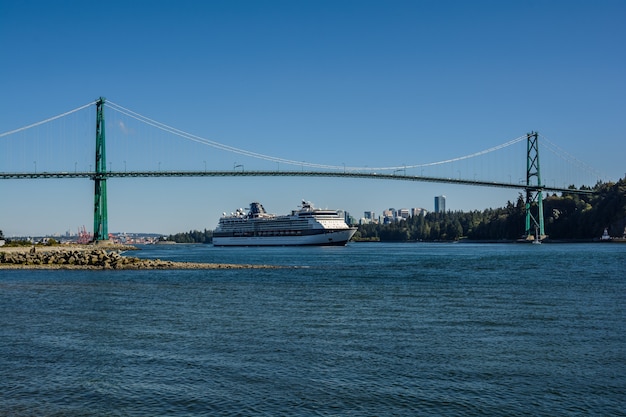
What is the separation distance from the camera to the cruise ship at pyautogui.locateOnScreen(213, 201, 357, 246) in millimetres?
89562

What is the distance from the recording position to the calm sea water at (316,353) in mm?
8211

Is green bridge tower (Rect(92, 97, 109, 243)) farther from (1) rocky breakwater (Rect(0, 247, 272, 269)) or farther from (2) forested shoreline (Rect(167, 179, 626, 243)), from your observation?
(2) forested shoreline (Rect(167, 179, 626, 243))

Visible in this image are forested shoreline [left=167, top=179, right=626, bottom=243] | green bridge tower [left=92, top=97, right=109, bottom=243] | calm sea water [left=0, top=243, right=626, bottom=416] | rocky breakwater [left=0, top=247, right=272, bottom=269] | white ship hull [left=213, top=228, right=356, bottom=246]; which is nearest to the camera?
calm sea water [left=0, top=243, right=626, bottom=416]

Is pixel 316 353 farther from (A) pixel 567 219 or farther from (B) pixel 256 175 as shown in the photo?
(A) pixel 567 219

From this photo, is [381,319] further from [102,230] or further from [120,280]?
[102,230]

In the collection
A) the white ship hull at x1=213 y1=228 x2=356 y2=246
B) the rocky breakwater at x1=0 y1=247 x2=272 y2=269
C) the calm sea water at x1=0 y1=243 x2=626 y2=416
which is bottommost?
the calm sea water at x1=0 y1=243 x2=626 y2=416

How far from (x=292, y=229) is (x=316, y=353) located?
80584 mm

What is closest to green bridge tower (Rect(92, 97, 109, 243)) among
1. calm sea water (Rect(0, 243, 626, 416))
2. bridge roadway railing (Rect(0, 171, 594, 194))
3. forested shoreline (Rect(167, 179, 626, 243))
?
bridge roadway railing (Rect(0, 171, 594, 194))

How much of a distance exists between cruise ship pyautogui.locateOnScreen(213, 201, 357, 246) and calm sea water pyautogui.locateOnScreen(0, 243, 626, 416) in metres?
67.8

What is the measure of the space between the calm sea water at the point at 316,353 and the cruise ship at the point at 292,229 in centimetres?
6780

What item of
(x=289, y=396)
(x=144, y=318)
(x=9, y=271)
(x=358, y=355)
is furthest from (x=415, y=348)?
(x=9, y=271)

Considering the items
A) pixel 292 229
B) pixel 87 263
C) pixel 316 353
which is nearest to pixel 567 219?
pixel 292 229

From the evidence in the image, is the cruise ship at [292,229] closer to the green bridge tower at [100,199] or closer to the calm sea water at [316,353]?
the green bridge tower at [100,199]

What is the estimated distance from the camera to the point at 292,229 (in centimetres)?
9156
